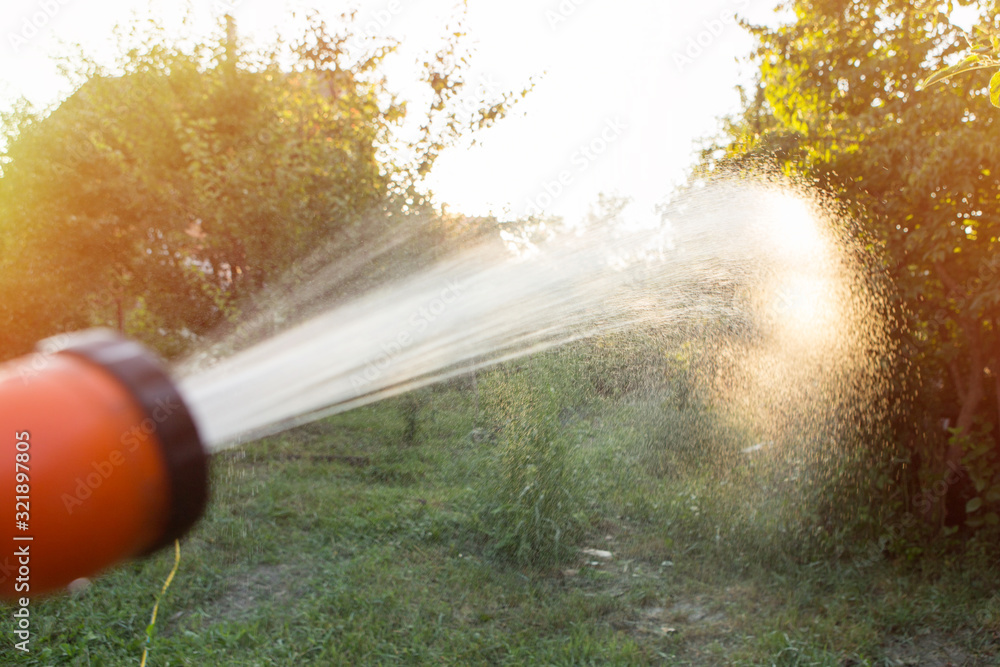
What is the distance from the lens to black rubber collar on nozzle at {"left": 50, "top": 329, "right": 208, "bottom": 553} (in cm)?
89

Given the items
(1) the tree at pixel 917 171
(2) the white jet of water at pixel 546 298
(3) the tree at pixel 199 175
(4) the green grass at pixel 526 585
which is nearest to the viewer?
(4) the green grass at pixel 526 585

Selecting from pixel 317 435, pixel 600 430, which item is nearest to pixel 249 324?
pixel 317 435

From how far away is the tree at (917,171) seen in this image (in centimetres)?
361

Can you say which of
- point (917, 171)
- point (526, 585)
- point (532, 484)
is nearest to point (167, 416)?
point (526, 585)

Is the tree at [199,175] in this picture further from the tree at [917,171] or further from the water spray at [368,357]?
the tree at [917,171]

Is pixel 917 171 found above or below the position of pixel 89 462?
below

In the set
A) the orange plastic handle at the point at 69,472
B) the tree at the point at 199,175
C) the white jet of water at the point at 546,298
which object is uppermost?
the tree at the point at 199,175

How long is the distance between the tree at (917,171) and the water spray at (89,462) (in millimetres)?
3652

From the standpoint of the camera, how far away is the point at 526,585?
152 inches

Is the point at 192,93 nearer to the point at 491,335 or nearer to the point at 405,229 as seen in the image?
the point at 405,229

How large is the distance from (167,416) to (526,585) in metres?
3.25

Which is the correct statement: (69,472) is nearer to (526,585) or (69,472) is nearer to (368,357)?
(526,585)

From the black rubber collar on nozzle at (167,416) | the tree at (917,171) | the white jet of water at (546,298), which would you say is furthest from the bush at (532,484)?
the black rubber collar on nozzle at (167,416)

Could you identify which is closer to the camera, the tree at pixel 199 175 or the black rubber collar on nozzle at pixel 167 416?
the black rubber collar on nozzle at pixel 167 416
